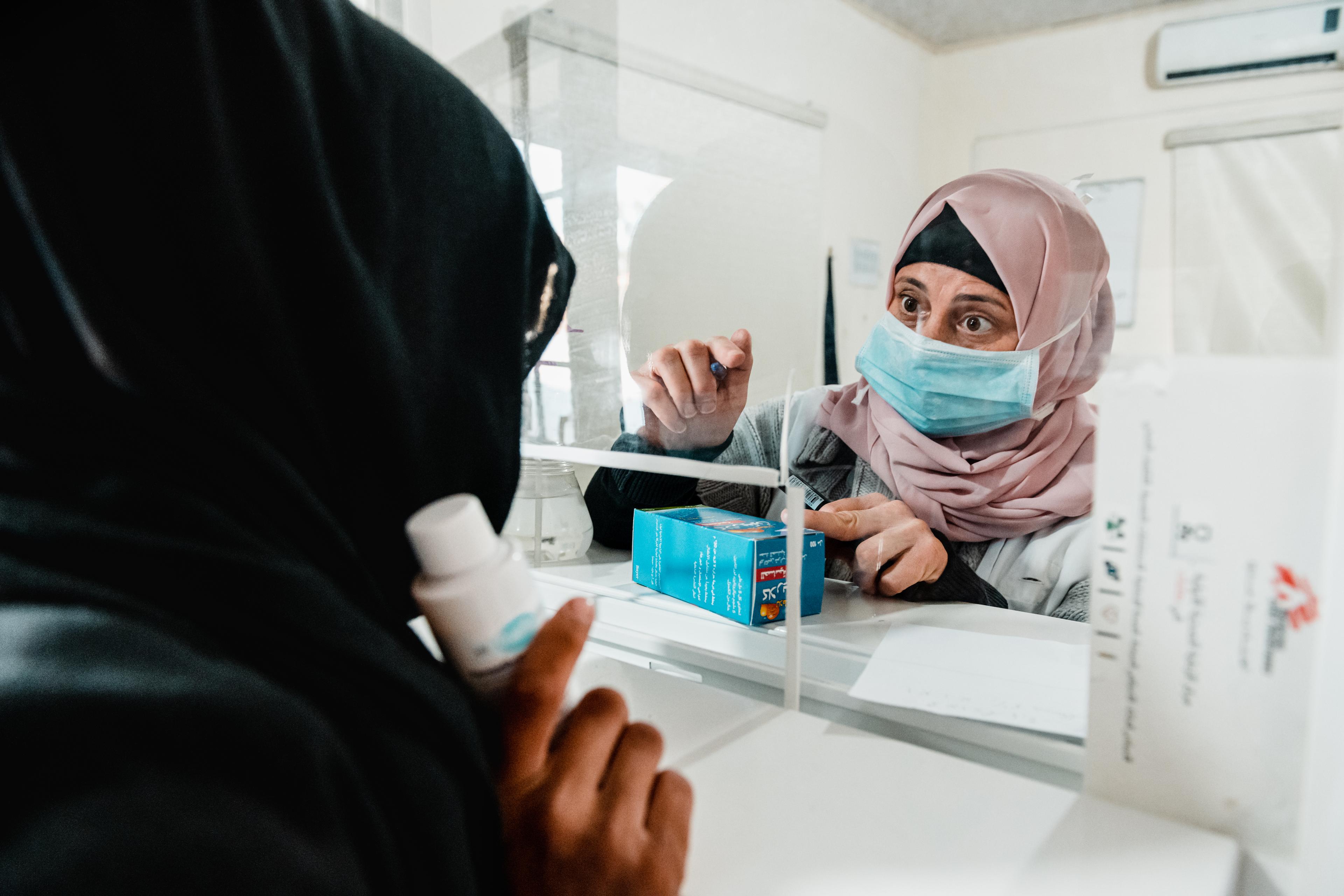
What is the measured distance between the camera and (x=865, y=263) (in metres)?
0.57

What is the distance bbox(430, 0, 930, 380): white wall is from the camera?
0.54m

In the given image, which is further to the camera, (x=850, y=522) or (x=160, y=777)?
(x=850, y=522)

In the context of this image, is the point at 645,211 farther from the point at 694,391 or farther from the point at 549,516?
the point at 549,516

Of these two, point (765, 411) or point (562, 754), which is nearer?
point (562, 754)

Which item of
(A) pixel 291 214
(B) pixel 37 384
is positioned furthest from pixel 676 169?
(B) pixel 37 384

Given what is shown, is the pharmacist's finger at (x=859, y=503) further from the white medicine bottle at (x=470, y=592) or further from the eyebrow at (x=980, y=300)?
the white medicine bottle at (x=470, y=592)

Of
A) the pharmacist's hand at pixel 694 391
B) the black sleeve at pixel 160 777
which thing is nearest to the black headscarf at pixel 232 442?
the black sleeve at pixel 160 777

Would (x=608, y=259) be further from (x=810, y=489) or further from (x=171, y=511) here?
(x=171, y=511)

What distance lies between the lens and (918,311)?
0.57 metres

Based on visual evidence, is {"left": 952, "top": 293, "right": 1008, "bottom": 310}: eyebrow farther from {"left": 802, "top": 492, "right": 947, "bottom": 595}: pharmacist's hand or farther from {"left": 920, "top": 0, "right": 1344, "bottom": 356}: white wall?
{"left": 802, "top": 492, "right": 947, "bottom": 595}: pharmacist's hand

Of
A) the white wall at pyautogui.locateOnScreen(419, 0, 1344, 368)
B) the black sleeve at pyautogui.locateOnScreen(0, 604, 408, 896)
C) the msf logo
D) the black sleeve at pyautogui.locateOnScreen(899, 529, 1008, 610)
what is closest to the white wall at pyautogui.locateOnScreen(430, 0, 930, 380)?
the white wall at pyautogui.locateOnScreen(419, 0, 1344, 368)

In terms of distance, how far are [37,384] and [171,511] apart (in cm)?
8

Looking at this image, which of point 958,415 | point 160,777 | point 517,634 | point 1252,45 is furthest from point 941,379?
point 160,777

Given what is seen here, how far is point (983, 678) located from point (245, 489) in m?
0.46
